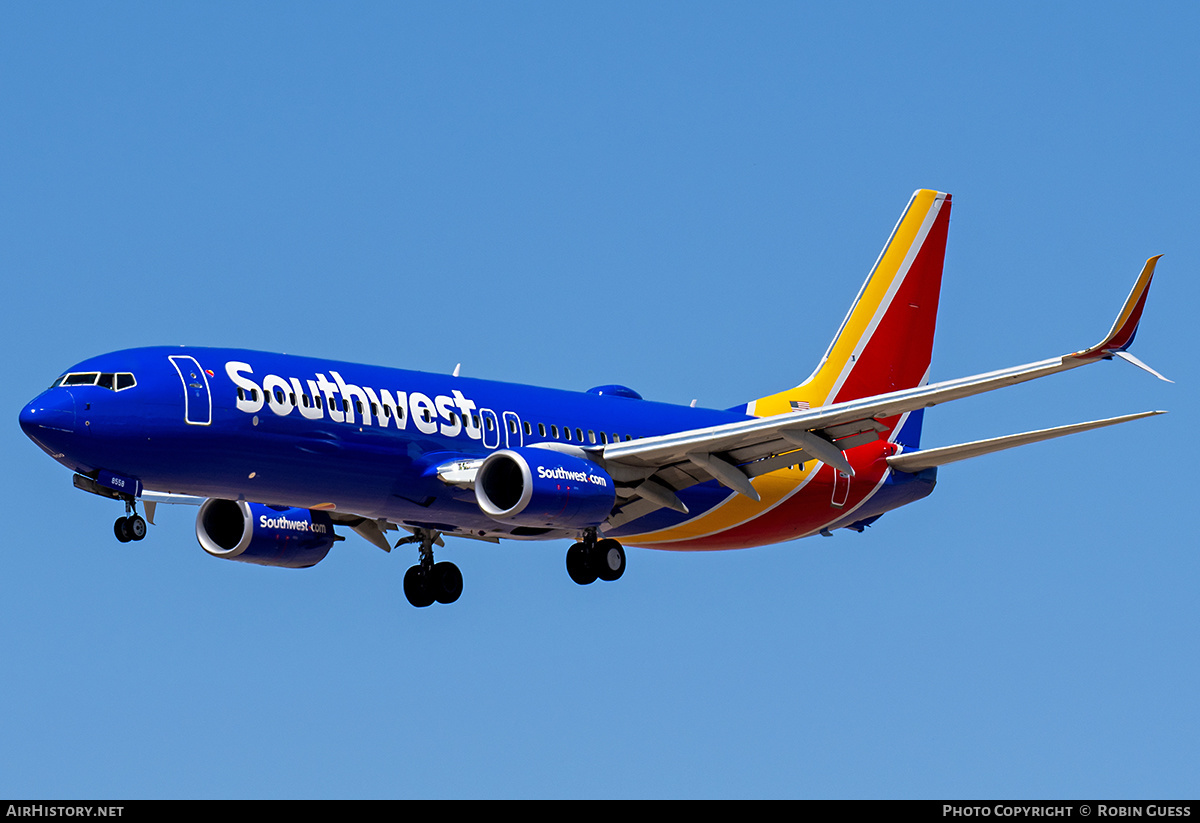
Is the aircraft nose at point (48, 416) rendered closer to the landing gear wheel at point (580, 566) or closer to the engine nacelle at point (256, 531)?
the engine nacelle at point (256, 531)

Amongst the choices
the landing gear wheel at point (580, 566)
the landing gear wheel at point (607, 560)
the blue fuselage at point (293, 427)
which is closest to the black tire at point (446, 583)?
the blue fuselage at point (293, 427)

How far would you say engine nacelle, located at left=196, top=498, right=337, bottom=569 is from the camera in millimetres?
42312

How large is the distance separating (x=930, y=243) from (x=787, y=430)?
571 inches

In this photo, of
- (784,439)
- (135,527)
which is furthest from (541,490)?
(135,527)

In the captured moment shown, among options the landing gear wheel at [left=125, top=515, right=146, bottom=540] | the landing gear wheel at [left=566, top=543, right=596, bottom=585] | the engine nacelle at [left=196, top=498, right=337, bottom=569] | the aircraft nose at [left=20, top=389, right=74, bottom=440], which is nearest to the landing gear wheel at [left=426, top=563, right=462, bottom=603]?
the engine nacelle at [left=196, top=498, right=337, bottom=569]

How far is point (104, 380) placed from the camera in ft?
112

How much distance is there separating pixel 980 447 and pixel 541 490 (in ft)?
35.6

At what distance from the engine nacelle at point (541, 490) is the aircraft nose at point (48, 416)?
27.8 feet

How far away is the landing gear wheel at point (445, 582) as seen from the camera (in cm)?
4288

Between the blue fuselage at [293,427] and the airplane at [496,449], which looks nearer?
the blue fuselage at [293,427]

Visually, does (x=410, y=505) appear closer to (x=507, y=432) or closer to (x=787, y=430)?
(x=507, y=432)

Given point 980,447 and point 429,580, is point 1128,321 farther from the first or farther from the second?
point 429,580

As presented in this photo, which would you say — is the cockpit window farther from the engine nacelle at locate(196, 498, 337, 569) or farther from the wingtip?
the wingtip

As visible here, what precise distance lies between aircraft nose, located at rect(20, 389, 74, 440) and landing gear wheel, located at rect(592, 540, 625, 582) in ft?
40.6
